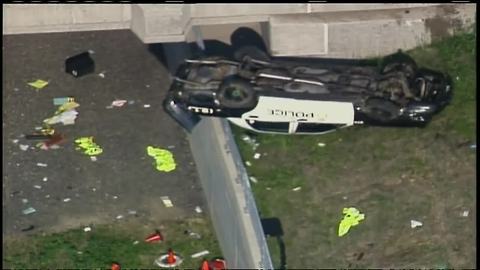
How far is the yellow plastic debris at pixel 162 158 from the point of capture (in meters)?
18.4

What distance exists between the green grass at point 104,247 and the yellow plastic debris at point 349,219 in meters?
1.46

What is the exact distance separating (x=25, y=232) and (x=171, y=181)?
200cm

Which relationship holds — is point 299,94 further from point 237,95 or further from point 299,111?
point 237,95

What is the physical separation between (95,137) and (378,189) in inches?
152

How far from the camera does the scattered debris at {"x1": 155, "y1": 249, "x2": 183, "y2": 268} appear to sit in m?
16.7

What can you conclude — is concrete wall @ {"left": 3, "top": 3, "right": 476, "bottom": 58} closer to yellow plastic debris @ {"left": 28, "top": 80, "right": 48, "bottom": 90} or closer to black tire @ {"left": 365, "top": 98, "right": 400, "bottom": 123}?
yellow plastic debris @ {"left": 28, "top": 80, "right": 48, "bottom": 90}

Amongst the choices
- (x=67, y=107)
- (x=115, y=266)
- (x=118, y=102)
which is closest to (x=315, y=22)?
(x=118, y=102)

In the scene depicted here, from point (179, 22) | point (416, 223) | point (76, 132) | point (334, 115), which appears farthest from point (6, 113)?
point (416, 223)

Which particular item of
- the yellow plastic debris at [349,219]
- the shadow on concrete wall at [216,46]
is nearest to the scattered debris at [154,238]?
the yellow plastic debris at [349,219]

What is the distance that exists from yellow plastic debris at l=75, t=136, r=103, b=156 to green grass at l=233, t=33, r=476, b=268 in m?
1.78

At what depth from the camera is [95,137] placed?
19078mm

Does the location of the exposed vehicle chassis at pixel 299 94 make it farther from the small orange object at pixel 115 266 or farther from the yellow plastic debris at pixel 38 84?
the small orange object at pixel 115 266

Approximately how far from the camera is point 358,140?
1861 centimetres

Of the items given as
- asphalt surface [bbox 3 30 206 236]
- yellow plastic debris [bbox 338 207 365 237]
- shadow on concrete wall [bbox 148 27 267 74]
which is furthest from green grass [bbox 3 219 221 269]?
shadow on concrete wall [bbox 148 27 267 74]
